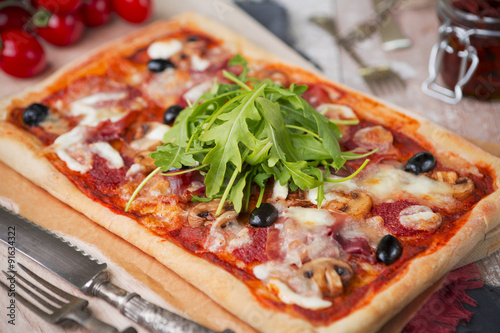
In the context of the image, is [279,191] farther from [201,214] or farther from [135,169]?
[135,169]

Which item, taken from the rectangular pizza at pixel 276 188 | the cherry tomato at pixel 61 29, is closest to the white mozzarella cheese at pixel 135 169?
the rectangular pizza at pixel 276 188

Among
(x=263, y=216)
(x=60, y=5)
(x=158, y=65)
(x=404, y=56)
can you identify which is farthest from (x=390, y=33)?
(x=60, y=5)

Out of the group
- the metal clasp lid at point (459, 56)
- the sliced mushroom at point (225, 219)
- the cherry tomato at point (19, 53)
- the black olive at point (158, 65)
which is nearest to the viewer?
the sliced mushroom at point (225, 219)

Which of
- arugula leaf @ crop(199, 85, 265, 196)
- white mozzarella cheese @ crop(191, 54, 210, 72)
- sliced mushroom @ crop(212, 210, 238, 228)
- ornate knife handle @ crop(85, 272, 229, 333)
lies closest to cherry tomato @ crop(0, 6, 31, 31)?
white mozzarella cheese @ crop(191, 54, 210, 72)

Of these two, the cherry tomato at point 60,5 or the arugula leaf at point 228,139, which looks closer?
the arugula leaf at point 228,139

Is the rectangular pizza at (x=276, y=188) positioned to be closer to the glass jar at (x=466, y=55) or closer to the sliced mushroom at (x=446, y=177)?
the sliced mushroom at (x=446, y=177)
